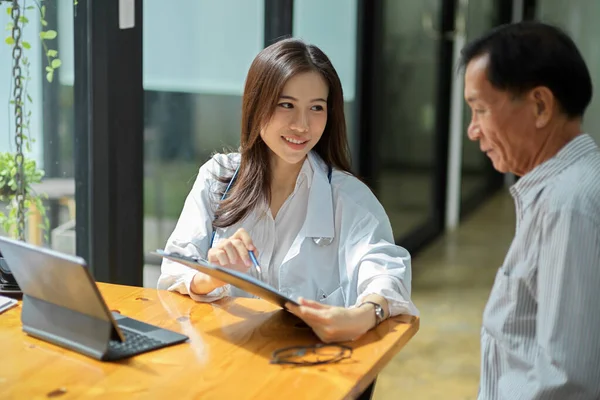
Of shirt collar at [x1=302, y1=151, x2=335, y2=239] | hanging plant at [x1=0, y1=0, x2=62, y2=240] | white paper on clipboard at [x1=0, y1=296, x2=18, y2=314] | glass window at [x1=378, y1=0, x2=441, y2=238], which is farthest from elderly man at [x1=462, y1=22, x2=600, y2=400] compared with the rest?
glass window at [x1=378, y1=0, x2=441, y2=238]

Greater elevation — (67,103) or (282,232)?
(67,103)

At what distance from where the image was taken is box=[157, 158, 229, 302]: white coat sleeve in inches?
76.9

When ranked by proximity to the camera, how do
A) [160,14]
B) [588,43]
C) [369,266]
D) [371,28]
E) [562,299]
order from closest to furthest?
[562,299], [369,266], [160,14], [371,28], [588,43]

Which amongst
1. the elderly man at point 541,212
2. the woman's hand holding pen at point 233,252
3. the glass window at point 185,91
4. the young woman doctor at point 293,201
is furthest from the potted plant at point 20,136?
the elderly man at point 541,212

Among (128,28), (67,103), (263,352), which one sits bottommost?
(263,352)

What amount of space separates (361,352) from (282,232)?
1.97 feet

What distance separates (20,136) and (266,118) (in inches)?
30.5

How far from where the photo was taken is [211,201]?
7.12ft

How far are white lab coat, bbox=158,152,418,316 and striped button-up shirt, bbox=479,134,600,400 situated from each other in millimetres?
547

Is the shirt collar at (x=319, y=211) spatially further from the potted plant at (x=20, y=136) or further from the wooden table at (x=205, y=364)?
the potted plant at (x=20, y=136)

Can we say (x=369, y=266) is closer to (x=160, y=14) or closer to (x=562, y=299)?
(x=562, y=299)

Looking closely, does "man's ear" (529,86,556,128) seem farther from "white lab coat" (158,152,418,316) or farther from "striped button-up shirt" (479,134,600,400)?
"white lab coat" (158,152,418,316)

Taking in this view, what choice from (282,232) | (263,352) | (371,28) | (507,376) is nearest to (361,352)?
(263,352)

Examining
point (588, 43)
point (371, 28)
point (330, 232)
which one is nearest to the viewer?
point (330, 232)
